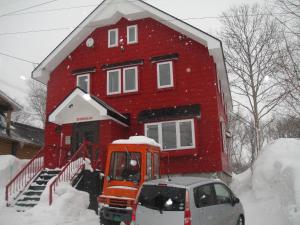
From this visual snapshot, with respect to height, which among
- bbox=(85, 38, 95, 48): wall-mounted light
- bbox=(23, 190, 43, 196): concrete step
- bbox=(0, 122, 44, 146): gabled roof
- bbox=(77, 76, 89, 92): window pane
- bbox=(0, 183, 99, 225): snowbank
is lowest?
bbox=(0, 183, 99, 225): snowbank

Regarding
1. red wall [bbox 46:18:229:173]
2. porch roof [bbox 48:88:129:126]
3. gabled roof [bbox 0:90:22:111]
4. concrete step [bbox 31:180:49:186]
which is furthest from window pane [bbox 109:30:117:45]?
concrete step [bbox 31:180:49:186]

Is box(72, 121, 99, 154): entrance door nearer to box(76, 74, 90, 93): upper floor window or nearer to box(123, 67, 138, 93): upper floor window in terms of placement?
box(123, 67, 138, 93): upper floor window

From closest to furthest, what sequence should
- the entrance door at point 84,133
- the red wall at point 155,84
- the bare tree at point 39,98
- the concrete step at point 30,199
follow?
the concrete step at point 30,199 < the red wall at point 155,84 < the entrance door at point 84,133 < the bare tree at point 39,98

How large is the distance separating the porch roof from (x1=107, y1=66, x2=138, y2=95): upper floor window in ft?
6.60

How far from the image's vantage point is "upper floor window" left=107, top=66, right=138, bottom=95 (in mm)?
18547

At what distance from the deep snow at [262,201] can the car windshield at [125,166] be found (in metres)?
1.87

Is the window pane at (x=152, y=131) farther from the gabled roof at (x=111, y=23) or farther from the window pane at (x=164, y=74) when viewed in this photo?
the gabled roof at (x=111, y=23)

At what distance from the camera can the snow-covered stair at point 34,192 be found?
12742 millimetres

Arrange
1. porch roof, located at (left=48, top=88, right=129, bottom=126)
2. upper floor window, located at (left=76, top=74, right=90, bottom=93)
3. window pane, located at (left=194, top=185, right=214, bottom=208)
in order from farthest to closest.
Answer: upper floor window, located at (left=76, top=74, right=90, bottom=93)
porch roof, located at (left=48, top=88, right=129, bottom=126)
window pane, located at (left=194, top=185, right=214, bottom=208)

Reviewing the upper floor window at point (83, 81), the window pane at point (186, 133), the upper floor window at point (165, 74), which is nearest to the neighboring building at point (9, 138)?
the upper floor window at point (83, 81)

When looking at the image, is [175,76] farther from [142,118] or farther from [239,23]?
[239,23]

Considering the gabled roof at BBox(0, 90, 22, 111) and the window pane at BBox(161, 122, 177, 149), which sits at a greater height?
the gabled roof at BBox(0, 90, 22, 111)

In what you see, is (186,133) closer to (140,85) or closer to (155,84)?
(155,84)

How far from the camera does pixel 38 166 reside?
16.3m
